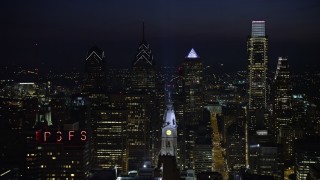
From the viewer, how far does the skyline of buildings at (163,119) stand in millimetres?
16828

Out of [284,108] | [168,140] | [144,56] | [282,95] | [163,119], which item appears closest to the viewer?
[168,140]

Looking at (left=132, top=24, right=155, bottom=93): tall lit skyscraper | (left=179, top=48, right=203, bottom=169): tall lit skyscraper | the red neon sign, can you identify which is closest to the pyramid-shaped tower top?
(left=179, top=48, right=203, bottom=169): tall lit skyscraper

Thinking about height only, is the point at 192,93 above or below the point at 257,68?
below

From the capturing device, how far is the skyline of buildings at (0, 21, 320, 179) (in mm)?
16828

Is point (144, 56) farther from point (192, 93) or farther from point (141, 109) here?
point (141, 109)

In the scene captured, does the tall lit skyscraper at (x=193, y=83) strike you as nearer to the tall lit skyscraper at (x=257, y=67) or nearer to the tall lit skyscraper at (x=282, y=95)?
the tall lit skyscraper at (x=257, y=67)

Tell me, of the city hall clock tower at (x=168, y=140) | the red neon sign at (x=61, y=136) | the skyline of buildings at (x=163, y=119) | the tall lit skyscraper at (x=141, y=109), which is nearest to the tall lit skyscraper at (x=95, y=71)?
the skyline of buildings at (x=163, y=119)

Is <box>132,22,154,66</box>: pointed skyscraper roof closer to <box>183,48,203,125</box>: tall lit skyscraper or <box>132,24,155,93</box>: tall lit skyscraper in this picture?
<box>132,24,155,93</box>: tall lit skyscraper

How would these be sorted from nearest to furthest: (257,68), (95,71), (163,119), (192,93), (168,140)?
(168,140) → (163,119) → (95,71) → (192,93) → (257,68)

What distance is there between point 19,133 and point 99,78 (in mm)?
10304

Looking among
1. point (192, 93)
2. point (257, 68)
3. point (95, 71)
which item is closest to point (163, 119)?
point (95, 71)

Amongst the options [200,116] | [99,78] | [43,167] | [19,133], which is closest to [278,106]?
[200,116]

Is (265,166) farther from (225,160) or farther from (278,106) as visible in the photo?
(278,106)

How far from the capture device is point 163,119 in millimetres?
22234
